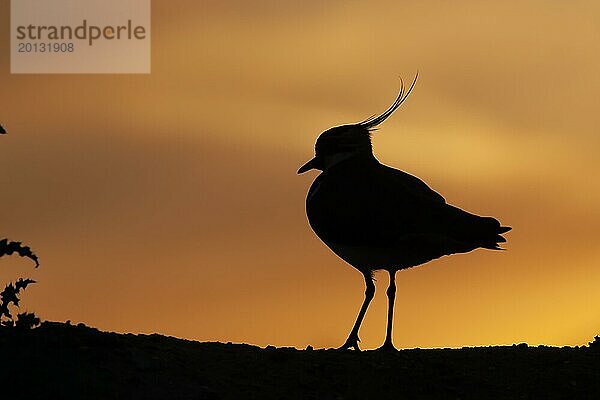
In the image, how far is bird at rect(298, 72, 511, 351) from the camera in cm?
976

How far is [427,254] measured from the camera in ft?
32.6

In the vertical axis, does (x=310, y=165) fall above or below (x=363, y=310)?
above

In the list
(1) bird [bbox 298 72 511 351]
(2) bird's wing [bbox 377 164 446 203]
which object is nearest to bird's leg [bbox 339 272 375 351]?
(1) bird [bbox 298 72 511 351]

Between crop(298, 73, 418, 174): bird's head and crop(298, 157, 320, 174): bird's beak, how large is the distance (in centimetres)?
6

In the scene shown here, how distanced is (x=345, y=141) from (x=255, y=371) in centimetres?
373

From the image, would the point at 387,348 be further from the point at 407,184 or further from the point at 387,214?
the point at 407,184

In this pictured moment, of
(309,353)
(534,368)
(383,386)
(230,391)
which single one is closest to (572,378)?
(534,368)

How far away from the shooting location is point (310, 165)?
1131 cm

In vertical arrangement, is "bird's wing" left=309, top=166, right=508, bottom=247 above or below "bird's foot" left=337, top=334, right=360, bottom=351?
above

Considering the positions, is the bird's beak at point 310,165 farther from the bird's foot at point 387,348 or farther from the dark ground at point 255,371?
the dark ground at point 255,371

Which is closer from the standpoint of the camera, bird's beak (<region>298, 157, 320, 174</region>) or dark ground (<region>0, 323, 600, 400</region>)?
dark ground (<region>0, 323, 600, 400</region>)

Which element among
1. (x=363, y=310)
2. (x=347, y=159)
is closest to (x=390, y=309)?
(x=363, y=310)

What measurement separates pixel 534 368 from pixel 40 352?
414 cm

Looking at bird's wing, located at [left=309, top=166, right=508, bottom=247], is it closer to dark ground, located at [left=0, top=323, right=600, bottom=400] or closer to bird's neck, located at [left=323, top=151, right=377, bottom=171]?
bird's neck, located at [left=323, top=151, right=377, bottom=171]
